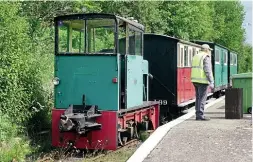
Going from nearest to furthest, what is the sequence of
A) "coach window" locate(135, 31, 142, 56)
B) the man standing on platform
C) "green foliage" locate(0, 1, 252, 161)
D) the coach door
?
1. "green foliage" locate(0, 1, 252, 161)
2. "coach window" locate(135, 31, 142, 56)
3. the man standing on platform
4. the coach door

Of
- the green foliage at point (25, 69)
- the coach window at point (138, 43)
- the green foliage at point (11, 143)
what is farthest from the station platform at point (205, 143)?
the green foliage at point (11, 143)

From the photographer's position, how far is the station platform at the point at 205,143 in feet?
23.4

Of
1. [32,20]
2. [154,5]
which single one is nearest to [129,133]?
[32,20]

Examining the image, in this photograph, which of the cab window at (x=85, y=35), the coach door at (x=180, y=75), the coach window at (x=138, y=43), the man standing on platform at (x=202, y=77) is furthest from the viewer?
the coach door at (x=180, y=75)

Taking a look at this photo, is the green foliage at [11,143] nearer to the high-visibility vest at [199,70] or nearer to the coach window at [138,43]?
the coach window at [138,43]

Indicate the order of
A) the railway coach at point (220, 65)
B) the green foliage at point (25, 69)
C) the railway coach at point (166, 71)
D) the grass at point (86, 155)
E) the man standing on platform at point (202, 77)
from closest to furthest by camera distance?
the grass at point (86, 155) → the green foliage at point (25, 69) → the man standing on platform at point (202, 77) → the railway coach at point (166, 71) → the railway coach at point (220, 65)

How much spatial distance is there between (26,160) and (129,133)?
8.90ft

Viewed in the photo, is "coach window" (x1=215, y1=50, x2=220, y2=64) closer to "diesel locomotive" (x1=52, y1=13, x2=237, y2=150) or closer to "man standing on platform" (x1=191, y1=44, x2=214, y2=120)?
"man standing on platform" (x1=191, y1=44, x2=214, y2=120)

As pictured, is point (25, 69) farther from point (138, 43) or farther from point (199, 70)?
point (199, 70)

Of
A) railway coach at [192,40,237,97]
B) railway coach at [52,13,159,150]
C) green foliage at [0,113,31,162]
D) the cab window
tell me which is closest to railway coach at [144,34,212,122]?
railway coach at [52,13,159,150]

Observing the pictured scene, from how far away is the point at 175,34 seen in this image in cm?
3594

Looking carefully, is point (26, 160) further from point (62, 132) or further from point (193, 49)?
point (193, 49)

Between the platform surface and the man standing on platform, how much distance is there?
0.54m

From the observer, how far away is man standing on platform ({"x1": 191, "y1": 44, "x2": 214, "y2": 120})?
1152 cm
